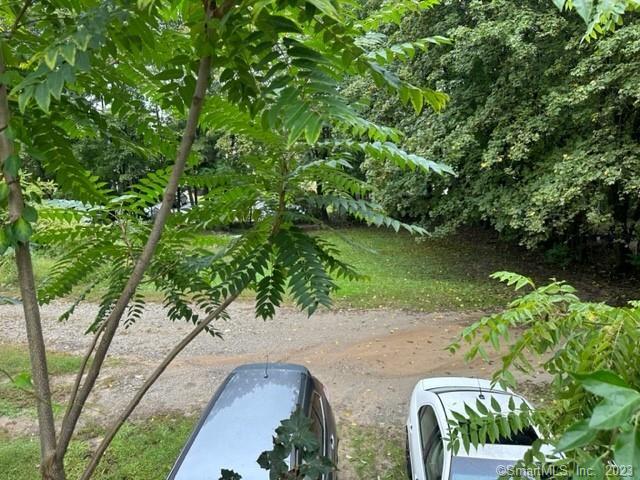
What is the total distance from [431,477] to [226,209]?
3.14 metres

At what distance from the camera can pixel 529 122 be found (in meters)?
9.06

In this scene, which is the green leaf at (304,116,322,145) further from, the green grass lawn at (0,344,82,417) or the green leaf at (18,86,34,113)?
the green grass lawn at (0,344,82,417)

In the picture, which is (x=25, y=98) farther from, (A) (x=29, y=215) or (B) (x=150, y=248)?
(B) (x=150, y=248)

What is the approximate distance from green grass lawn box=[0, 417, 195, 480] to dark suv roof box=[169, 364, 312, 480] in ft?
3.80

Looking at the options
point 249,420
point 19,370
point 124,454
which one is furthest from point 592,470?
point 19,370

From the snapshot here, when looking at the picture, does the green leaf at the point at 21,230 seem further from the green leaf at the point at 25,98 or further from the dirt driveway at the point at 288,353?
the dirt driveway at the point at 288,353

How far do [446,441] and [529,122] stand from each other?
7778mm

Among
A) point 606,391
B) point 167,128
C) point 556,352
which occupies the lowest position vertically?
point 556,352

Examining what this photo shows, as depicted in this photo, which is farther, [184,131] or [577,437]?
[184,131]

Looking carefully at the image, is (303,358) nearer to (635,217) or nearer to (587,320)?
(587,320)

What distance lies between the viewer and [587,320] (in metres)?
1.41

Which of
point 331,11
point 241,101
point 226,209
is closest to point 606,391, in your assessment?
point 331,11

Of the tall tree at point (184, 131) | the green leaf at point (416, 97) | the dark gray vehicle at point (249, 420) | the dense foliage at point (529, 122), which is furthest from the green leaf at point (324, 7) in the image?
the dense foliage at point (529, 122)

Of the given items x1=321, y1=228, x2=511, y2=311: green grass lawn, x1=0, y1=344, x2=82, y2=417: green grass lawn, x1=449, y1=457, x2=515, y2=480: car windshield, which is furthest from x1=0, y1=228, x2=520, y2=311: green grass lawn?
x1=449, y1=457, x2=515, y2=480: car windshield
